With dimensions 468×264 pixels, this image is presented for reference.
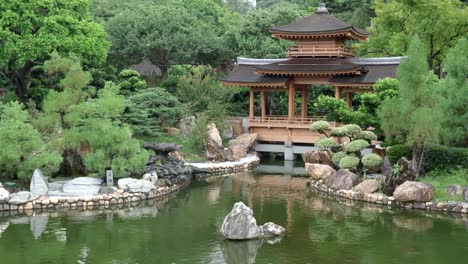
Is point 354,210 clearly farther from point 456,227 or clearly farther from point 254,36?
point 254,36

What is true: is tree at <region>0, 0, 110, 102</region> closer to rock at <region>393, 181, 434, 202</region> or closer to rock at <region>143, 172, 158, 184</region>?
rock at <region>143, 172, 158, 184</region>

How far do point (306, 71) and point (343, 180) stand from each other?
9.95m

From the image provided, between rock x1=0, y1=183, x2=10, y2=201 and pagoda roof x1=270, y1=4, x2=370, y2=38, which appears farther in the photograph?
pagoda roof x1=270, y1=4, x2=370, y2=38

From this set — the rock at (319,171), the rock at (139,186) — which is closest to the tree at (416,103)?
the rock at (319,171)

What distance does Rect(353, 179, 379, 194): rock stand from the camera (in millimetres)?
22047

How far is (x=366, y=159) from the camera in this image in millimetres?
23766

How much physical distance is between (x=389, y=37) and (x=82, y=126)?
19914 mm

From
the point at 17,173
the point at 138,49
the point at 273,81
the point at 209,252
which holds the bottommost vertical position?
the point at 209,252

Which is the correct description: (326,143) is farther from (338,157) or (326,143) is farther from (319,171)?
(319,171)

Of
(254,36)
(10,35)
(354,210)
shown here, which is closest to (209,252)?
(354,210)

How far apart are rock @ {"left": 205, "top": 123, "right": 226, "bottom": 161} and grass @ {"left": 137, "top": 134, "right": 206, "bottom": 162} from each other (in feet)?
1.33

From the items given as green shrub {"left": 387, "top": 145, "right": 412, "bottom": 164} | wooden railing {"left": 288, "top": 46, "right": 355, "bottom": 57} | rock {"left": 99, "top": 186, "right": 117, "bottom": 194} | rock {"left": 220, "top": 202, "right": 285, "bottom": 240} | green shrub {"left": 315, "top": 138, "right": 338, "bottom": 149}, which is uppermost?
wooden railing {"left": 288, "top": 46, "right": 355, "bottom": 57}

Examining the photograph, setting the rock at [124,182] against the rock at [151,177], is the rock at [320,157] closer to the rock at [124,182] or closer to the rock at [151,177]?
the rock at [151,177]

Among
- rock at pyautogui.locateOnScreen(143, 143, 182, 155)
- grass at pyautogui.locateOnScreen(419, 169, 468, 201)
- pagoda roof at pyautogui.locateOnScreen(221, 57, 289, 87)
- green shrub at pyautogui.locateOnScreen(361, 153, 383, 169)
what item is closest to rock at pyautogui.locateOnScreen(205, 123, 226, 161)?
rock at pyautogui.locateOnScreen(143, 143, 182, 155)
